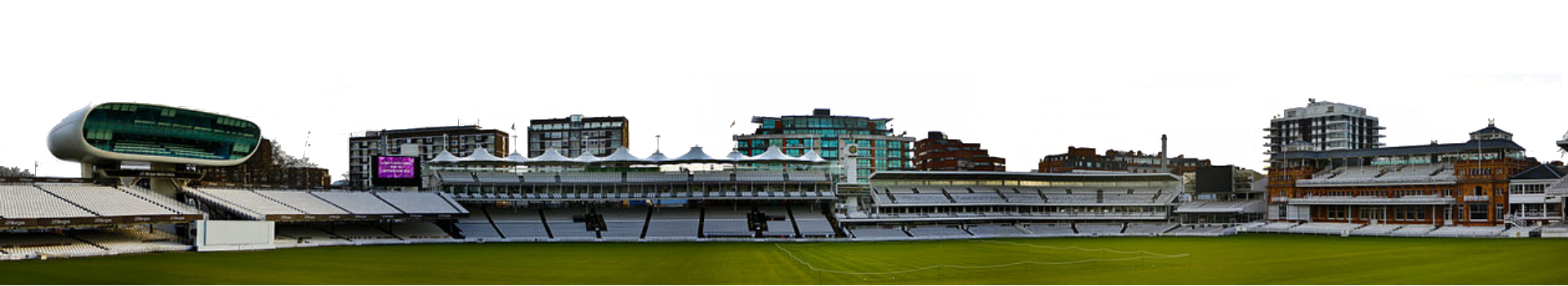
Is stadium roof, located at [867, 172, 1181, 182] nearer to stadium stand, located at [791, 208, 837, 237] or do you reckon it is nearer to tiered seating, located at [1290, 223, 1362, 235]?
stadium stand, located at [791, 208, 837, 237]

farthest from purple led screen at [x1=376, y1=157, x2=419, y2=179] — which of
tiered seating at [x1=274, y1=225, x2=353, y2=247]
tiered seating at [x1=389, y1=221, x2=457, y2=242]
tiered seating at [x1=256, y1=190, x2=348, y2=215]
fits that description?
tiered seating at [x1=274, y1=225, x2=353, y2=247]

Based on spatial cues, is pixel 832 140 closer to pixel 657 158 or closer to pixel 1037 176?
pixel 1037 176

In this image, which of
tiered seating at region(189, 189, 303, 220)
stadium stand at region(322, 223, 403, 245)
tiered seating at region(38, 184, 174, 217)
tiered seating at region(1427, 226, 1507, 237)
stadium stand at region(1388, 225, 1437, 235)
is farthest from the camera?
stadium stand at region(1388, 225, 1437, 235)

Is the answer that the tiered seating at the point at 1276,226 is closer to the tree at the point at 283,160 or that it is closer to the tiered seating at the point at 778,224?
the tiered seating at the point at 778,224

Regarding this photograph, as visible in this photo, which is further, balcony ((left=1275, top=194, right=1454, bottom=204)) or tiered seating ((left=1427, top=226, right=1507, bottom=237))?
balcony ((left=1275, top=194, right=1454, bottom=204))

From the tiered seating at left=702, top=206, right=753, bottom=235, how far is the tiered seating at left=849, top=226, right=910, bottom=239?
854 cm

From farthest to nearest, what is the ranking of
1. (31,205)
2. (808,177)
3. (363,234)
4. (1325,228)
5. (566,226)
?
(808,177), (1325,228), (566,226), (363,234), (31,205)

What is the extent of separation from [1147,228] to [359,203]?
62186mm

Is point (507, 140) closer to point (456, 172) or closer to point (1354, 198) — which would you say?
point (456, 172)

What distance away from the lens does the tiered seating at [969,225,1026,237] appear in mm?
87875

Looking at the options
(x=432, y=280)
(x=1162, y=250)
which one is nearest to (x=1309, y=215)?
(x=1162, y=250)

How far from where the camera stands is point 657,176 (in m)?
89.8

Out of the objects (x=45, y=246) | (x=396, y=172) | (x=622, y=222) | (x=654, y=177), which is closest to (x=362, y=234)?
(x=396, y=172)

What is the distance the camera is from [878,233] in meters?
86.8
